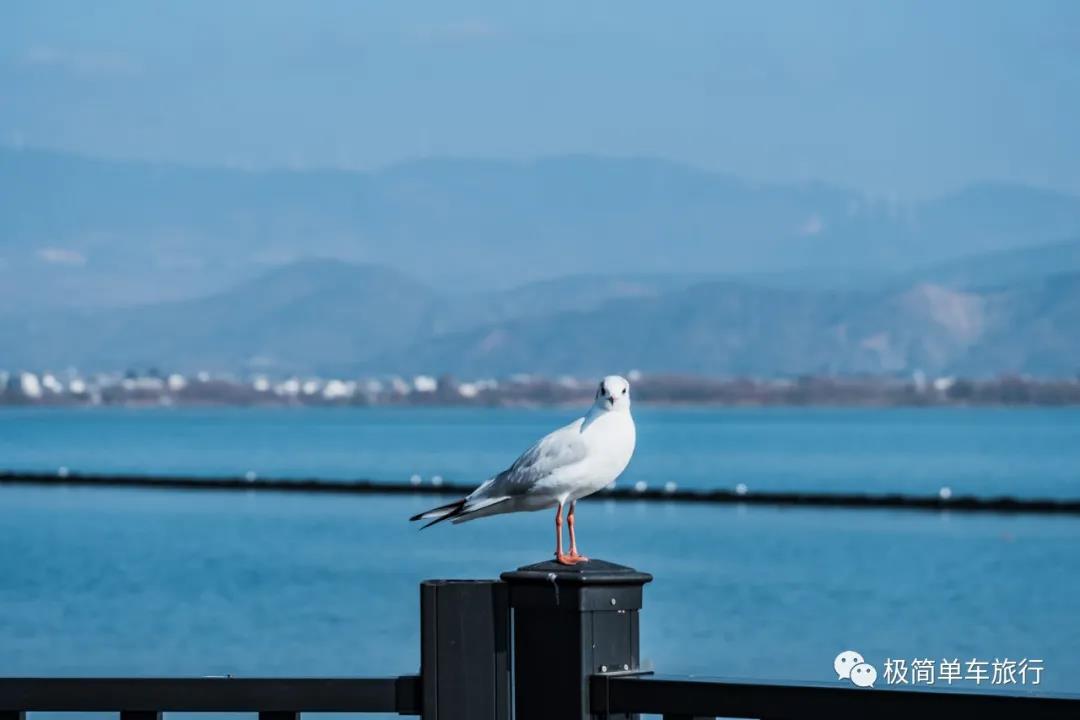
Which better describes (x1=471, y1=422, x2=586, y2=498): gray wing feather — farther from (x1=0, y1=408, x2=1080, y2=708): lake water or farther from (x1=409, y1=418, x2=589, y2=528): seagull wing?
(x1=0, y1=408, x2=1080, y2=708): lake water

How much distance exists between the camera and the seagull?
4.39 metres

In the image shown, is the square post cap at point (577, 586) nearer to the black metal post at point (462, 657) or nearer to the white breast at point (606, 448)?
the black metal post at point (462, 657)

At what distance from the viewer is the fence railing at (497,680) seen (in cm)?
395

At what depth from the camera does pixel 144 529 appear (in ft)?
210

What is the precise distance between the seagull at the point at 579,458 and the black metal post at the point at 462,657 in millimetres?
350

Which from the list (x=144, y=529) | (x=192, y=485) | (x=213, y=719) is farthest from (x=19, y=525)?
(x=213, y=719)

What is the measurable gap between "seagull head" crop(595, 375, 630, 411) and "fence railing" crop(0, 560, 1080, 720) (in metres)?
0.48

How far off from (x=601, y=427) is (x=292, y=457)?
414 ft

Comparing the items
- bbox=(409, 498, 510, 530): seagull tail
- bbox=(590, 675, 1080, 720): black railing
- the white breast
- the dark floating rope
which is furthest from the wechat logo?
A: the dark floating rope

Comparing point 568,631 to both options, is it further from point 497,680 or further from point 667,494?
point 667,494

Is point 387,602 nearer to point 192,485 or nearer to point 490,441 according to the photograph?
point 192,485

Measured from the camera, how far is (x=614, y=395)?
4410 mm

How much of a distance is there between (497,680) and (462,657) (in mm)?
85

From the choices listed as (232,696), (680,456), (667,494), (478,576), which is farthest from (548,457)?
(680,456)
